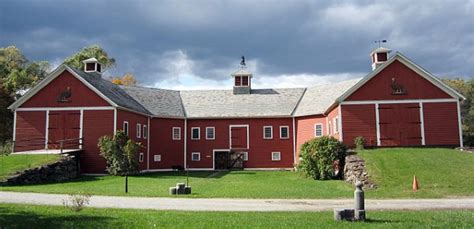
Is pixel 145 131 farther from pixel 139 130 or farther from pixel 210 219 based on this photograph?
pixel 210 219

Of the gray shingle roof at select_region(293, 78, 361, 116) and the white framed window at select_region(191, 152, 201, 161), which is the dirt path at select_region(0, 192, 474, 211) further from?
the white framed window at select_region(191, 152, 201, 161)

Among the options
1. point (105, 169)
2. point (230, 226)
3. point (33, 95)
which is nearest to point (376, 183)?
point (230, 226)

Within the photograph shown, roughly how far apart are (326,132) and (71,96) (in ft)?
65.9

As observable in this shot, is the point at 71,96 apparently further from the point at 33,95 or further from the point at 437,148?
the point at 437,148

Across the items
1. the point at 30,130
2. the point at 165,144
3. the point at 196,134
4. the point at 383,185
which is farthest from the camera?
the point at 196,134

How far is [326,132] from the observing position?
1417 inches

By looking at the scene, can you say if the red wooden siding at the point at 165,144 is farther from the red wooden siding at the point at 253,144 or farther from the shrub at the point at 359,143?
the shrub at the point at 359,143

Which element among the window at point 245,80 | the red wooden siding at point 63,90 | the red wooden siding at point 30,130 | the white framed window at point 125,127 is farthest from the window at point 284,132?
the red wooden siding at point 30,130

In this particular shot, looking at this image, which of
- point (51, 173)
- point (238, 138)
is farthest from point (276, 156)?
point (51, 173)

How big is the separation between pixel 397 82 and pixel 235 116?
15.0 meters

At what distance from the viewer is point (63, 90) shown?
33.5 metres

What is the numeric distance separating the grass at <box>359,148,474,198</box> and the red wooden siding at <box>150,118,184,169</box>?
18.3 m

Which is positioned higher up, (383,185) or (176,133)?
(176,133)

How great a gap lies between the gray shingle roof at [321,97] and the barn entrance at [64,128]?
18.4m
